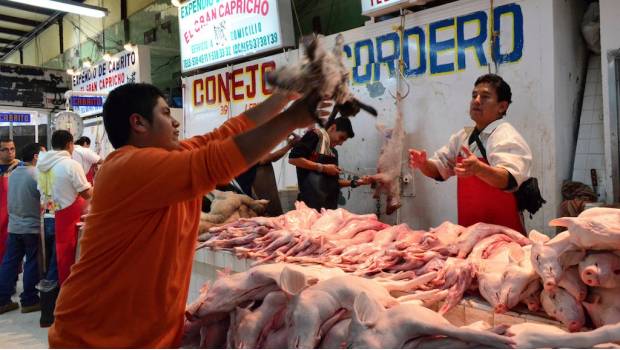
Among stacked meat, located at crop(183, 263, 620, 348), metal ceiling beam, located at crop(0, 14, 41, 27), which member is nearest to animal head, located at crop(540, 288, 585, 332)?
stacked meat, located at crop(183, 263, 620, 348)

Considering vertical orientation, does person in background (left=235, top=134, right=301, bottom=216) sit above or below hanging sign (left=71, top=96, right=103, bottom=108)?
below

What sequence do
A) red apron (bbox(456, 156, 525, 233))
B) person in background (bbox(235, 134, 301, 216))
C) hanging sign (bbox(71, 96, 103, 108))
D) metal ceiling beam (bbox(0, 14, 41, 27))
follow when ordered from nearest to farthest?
red apron (bbox(456, 156, 525, 233)), person in background (bbox(235, 134, 301, 216)), hanging sign (bbox(71, 96, 103, 108)), metal ceiling beam (bbox(0, 14, 41, 27))

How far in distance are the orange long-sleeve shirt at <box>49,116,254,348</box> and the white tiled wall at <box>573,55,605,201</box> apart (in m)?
3.75

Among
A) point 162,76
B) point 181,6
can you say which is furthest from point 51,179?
point 162,76

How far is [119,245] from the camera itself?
161 centimetres

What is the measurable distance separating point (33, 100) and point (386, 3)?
11.5m

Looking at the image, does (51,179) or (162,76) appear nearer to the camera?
(51,179)

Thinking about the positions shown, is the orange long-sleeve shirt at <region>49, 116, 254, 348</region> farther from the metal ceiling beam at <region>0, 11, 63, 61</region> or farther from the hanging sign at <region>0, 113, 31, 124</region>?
the metal ceiling beam at <region>0, 11, 63, 61</region>

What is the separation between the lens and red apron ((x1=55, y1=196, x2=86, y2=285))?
5.75 meters

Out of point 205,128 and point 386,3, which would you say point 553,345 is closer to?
point 386,3

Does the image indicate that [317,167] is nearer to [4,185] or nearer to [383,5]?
[383,5]

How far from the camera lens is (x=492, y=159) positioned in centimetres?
300

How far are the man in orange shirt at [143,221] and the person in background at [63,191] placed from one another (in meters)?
4.33

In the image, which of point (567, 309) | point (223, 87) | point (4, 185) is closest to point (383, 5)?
point (223, 87)
